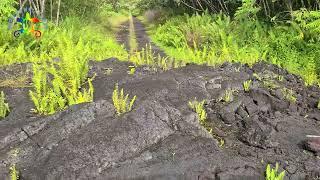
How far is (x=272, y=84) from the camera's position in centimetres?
718

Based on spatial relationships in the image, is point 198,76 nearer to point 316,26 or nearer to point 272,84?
point 272,84

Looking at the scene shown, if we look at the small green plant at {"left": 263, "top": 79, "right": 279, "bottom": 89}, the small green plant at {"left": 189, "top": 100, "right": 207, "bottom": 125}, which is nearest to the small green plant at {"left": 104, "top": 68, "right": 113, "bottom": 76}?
the small green plant at {"left": 189, "top": 100, "right": 207, "bottom": 125}

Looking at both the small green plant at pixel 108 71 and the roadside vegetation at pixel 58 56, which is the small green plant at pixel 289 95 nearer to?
the small green plant at pixel 108 71

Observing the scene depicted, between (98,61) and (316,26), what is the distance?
16.0ft

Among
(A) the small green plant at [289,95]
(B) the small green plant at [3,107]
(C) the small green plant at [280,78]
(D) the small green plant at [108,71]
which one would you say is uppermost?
(D) the small green plant at [108,71]

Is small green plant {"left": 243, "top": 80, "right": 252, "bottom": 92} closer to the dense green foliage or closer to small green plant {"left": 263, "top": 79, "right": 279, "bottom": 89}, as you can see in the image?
small green plant {"left": 263, "top": 79, "right": 279, "bottom": 89}

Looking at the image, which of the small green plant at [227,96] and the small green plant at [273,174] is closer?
the small green plant at [273,174]

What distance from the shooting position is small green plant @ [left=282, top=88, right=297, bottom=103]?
267 inches

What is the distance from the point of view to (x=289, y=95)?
22.6 ft

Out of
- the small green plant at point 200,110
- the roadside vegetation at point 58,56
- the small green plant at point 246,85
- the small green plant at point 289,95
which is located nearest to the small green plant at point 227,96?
the small green plant at point 246,85

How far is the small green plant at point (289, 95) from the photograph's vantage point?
6793 mm

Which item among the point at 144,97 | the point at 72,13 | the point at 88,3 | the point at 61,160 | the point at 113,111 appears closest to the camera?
the point at 61,160

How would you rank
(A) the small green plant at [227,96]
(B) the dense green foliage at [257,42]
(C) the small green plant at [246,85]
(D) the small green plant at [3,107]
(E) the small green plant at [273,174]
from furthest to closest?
(B) the dense green foliage at [257,42]
(C) the small green plant at [246,85]
(A) the small green plant at [227,96]
(D) the small green plant at [3,107]
(E) the small green plant at [273,174]

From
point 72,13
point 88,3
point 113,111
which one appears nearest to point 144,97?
point 113,111
